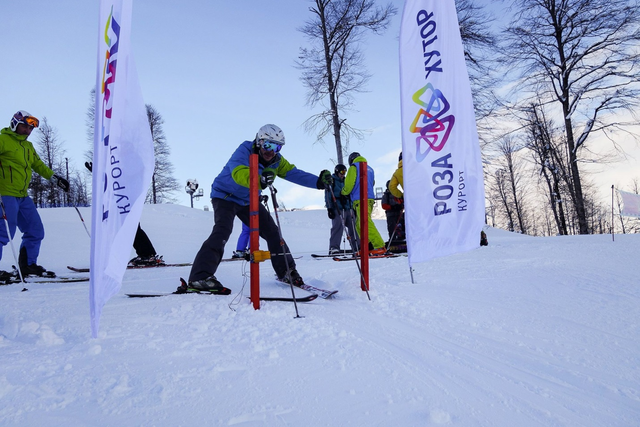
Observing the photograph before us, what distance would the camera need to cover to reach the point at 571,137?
45.4 ft

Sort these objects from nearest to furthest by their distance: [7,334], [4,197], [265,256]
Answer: [7,334], [265,256], [4,197]

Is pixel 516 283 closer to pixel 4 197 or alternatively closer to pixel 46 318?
pixel 46 318

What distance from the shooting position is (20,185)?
5.03m

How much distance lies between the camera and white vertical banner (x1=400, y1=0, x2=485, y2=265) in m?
3.61

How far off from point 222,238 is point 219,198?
459mm

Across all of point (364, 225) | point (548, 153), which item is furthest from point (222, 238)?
point (548, 153)

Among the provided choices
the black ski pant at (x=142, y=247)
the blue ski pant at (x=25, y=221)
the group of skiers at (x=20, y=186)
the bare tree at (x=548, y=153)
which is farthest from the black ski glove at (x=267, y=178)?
the bare tree at (x=548, y=153)

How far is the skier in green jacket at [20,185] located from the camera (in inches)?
192

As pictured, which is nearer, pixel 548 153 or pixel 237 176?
pixel 237 176

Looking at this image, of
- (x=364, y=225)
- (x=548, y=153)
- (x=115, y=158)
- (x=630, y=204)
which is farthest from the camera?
(x=548, y=153)

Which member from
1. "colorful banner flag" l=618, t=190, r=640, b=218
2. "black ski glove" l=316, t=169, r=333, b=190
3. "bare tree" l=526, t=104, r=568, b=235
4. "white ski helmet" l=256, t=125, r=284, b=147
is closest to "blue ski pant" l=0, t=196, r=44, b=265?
"white ski helmet" l=256, t=125, r=284, b=147

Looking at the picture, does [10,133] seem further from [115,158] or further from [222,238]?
[115,158]

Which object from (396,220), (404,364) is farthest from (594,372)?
(396,220)

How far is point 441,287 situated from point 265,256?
6.02ft
